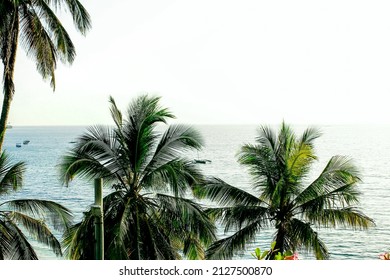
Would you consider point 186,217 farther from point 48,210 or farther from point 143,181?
point 48,210

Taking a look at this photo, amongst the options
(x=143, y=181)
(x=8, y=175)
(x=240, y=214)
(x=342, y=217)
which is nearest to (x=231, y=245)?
(x=240, y=214)

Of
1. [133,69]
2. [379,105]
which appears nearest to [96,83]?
[133,69]

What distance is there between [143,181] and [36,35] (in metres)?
2.49

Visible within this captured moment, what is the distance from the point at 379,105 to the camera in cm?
4759

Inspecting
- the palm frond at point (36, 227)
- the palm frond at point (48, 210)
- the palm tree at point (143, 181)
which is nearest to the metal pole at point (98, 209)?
the palm tree at point (143, 181)

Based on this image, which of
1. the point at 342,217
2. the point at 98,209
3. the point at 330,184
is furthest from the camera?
the point at 330,184

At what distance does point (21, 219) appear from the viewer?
291 inches

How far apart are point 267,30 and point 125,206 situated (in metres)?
36.2

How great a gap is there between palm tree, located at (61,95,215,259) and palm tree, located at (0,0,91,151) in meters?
1.23

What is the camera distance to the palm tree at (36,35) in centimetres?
760

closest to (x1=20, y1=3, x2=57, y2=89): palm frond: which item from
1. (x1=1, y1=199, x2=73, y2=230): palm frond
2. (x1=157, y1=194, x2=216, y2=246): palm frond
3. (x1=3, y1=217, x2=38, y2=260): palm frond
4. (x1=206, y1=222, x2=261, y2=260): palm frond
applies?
(x1=1, y1=199, x2=73, y2=230): palm frond

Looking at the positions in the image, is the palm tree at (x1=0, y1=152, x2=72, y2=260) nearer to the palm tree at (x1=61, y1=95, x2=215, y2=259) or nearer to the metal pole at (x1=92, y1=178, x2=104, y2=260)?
the palm tree at (x1=61, y1=95, x2=215, y2=259)

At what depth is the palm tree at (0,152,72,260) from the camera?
282 inches

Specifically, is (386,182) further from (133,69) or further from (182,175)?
(182,175)
